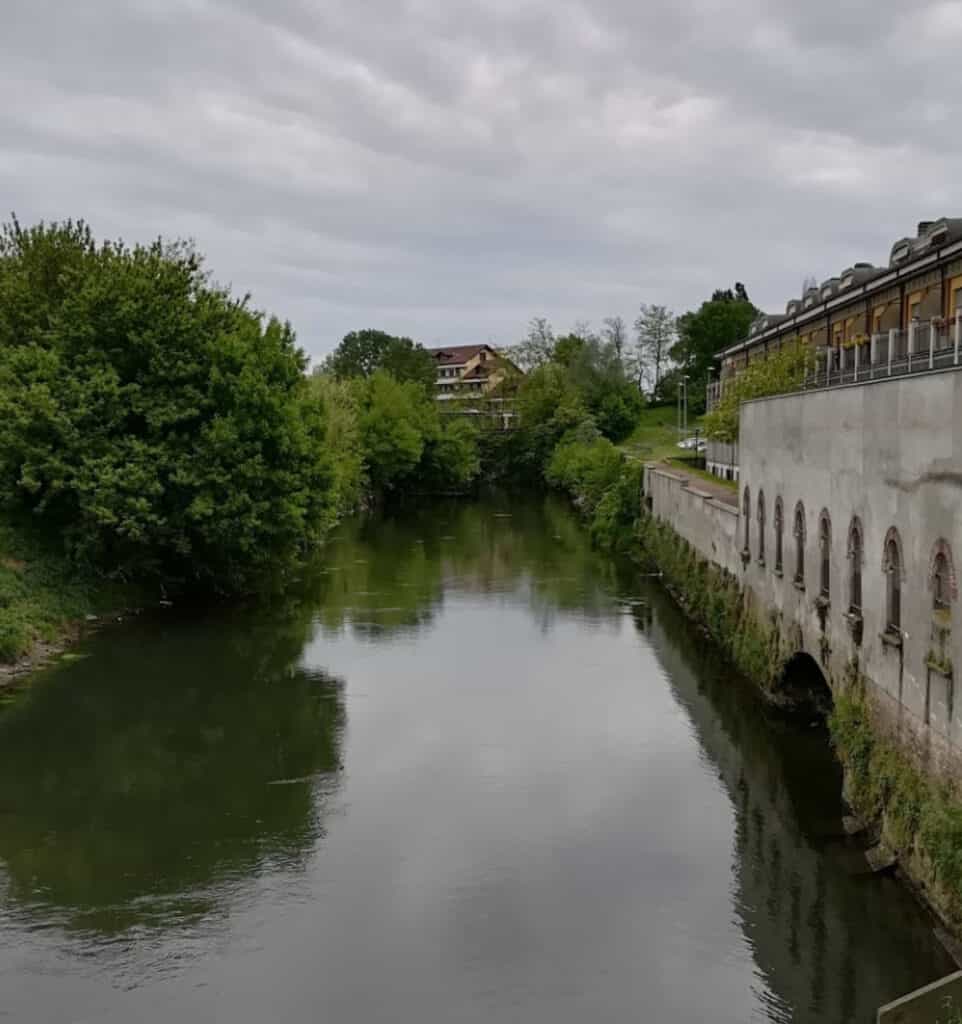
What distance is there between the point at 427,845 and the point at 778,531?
9495mm

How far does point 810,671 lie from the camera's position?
1989 centimetres

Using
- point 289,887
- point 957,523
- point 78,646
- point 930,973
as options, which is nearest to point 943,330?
point 957,523

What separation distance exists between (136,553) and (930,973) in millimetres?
24094

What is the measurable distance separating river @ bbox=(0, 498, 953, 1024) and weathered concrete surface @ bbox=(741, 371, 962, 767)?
2164mm

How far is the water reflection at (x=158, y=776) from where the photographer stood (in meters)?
13.5

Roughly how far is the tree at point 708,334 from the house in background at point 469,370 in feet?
57.9

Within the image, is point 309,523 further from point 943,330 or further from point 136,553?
point 943,330

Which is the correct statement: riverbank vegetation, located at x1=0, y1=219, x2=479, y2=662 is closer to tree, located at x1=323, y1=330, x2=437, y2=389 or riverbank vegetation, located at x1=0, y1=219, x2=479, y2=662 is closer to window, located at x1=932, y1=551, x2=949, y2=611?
window, located at x1=932, y1=551, x2=949, y2=611

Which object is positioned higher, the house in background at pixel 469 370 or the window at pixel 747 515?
the house in background at pixel 469 370

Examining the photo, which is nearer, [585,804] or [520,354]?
[585,804]

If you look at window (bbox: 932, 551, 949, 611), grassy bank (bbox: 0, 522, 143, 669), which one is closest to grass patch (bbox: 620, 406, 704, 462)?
grassy bank (bbox: 0, 522, 143, 669)

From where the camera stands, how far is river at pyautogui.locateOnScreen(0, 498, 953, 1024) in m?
11.0

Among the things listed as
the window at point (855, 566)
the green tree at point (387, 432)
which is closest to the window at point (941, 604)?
the window at point (855, 566)

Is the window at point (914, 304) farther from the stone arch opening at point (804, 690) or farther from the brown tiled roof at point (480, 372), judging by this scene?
the brown tiled roof at point (480, 372)
